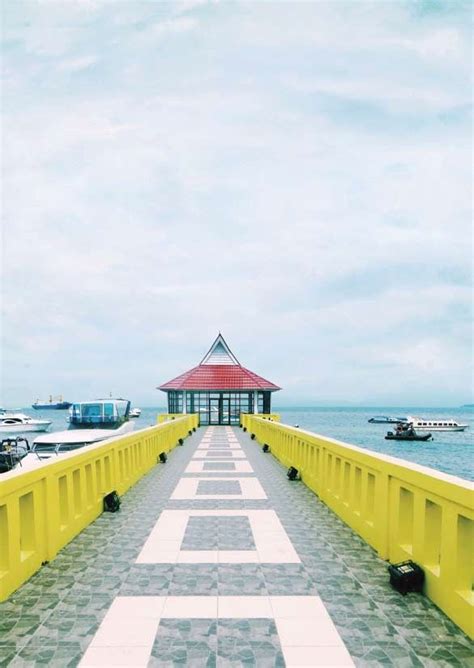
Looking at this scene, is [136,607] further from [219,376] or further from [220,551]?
[219,376]

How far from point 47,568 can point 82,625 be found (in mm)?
1550

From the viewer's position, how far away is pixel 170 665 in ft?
11.0

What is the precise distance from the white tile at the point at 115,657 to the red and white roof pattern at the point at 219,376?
29088mm

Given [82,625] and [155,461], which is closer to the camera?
[82,625]

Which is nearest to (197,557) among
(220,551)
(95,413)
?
(220,551)

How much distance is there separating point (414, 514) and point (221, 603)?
6.76ft

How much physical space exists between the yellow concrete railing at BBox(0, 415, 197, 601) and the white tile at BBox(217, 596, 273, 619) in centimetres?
201

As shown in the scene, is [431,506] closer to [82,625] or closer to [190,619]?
[190,619]

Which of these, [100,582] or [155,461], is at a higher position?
[100,582]

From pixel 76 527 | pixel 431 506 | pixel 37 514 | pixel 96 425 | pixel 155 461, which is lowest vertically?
pixel 96 425

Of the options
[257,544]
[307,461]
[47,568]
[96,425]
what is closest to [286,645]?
[257,544]

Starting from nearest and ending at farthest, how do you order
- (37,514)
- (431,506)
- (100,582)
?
(431,506) → (100,582) → (37,514)

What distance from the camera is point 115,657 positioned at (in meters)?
3.47

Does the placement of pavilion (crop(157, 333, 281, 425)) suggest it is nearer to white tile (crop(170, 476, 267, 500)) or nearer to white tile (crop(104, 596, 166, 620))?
white tile (crop(170, 476, 267, 500))
